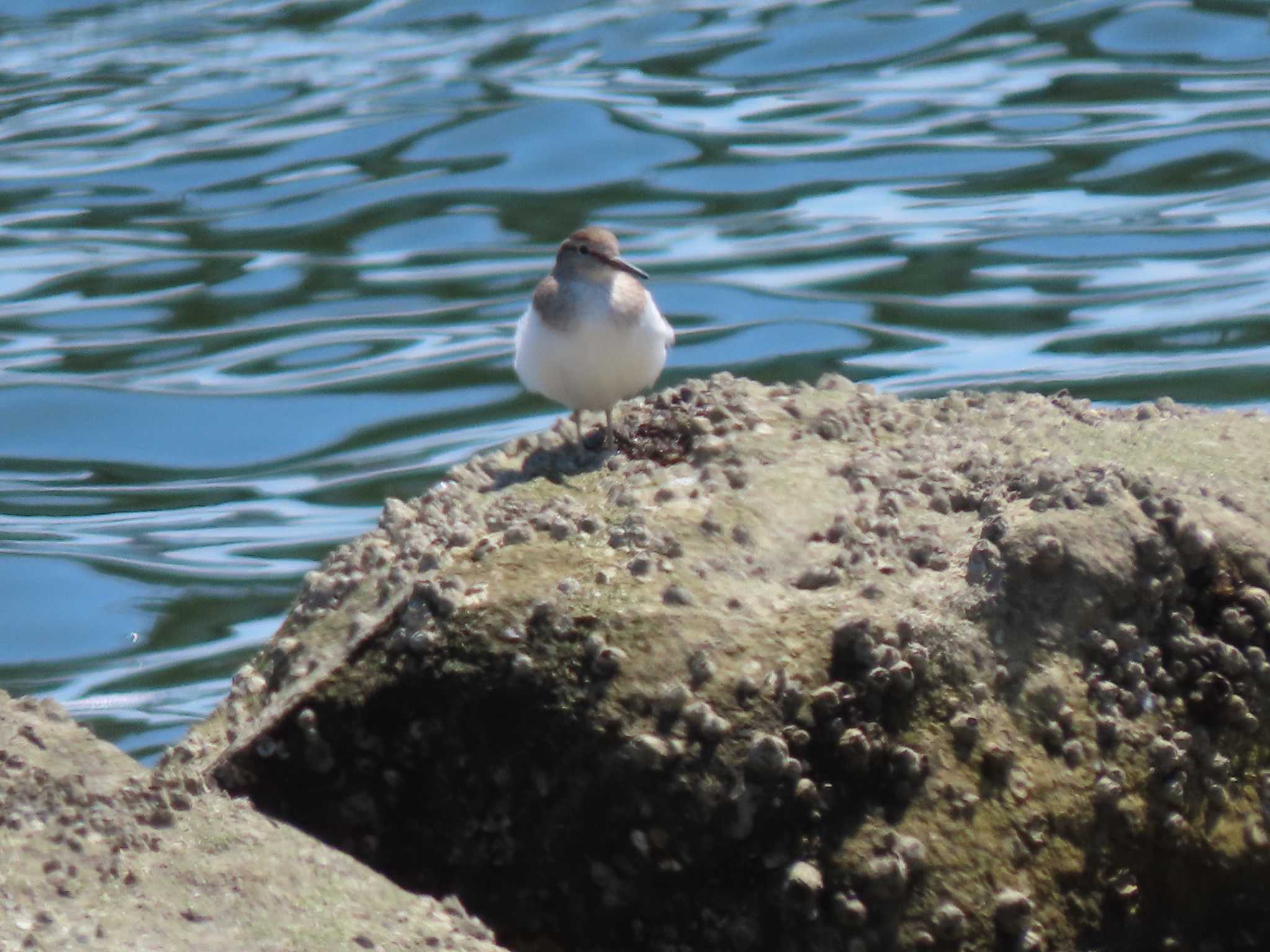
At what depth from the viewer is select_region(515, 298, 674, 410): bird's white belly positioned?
5.08m

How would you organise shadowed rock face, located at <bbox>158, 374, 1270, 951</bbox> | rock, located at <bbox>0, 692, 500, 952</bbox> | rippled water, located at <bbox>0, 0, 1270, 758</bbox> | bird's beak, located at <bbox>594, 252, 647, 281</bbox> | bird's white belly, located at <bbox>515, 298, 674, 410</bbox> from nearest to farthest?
rock, located at <bbox>0, 692, 500, 952</bbox>
shadowed rock face, located at <bbox>158, 374, 1270, 951</bbox>
bird's white belly, located at <bbox>515, 298, 674, 410</bbox>
bird's beak, located at <bbox>594, 252, 647, 281</bbox>
rippled water, located at <bbox>0, 0, 1270, 758</bbox>

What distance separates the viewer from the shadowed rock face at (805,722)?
3287 millimetres

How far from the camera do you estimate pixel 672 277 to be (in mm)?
10148

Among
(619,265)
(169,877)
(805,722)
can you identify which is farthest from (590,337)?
(169,877)

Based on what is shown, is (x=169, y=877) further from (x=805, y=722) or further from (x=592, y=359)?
(x=592, y=359)

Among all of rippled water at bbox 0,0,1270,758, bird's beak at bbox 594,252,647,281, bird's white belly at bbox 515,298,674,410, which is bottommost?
rippled water at bbox 0,0,1270,758

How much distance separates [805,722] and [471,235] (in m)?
8.02

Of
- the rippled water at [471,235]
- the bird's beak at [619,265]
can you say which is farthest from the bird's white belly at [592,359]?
the rippled water at [471,235]

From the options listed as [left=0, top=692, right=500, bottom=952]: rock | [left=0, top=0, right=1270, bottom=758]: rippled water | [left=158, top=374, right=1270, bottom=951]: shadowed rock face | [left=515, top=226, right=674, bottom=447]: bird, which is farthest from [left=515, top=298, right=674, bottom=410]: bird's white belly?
[left=0, top=0, right=1270, bottom=758]: rippled water

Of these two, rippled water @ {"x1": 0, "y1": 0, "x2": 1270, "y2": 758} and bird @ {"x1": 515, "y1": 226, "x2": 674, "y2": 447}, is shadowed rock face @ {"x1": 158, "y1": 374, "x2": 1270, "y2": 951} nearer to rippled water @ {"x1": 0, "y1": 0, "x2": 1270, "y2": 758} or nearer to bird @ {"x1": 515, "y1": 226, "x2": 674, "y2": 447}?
bird @ {"x1": 515, "y1": 226, "x2": 674, "y2": 447}

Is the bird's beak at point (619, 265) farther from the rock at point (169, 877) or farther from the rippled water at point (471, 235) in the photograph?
the rock at point (169, 877)

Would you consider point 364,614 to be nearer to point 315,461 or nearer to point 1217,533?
point 1217,533

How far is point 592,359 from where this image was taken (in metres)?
5.09

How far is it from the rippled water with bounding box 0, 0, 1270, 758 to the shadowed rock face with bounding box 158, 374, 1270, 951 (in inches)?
122
